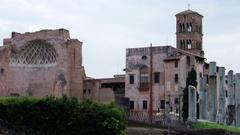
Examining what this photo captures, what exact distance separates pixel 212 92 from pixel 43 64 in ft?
77.8

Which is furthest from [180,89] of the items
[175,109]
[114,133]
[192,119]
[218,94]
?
[114,133]

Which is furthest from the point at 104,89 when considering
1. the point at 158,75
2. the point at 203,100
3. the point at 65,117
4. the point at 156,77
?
the point at 65,117

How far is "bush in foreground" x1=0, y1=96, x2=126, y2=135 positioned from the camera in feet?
93.1

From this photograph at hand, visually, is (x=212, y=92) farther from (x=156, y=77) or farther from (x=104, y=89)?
(x=104, y=89)

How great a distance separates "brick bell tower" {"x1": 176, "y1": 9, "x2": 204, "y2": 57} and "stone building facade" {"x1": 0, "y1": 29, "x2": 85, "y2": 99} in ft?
43.9

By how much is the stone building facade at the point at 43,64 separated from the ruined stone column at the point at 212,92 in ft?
66.9

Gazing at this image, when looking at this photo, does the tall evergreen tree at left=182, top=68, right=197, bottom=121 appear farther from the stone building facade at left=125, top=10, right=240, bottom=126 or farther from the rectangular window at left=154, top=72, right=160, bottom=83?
the rectangular window at left=154, top=72, right=160, bottom=83

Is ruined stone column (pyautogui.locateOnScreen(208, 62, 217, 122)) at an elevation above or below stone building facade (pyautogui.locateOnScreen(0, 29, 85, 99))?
below

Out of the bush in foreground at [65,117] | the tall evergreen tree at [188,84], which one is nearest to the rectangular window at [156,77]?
the tall evergreen tree at [188,84]

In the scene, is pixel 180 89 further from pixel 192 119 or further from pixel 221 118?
pixel 192 119

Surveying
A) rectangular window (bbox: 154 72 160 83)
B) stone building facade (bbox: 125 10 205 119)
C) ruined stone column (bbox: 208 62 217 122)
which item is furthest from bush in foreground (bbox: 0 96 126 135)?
rectangular window (bbox: 154 72 160 83)

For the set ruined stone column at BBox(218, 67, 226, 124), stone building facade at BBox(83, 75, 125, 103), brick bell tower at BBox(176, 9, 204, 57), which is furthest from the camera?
brick bell tower at BBox(176, 9, 204, 57)

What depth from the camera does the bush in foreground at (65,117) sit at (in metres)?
28.4

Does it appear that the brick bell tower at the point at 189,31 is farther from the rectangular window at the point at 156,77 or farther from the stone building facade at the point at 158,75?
the rectangular window at the point at 156,77
